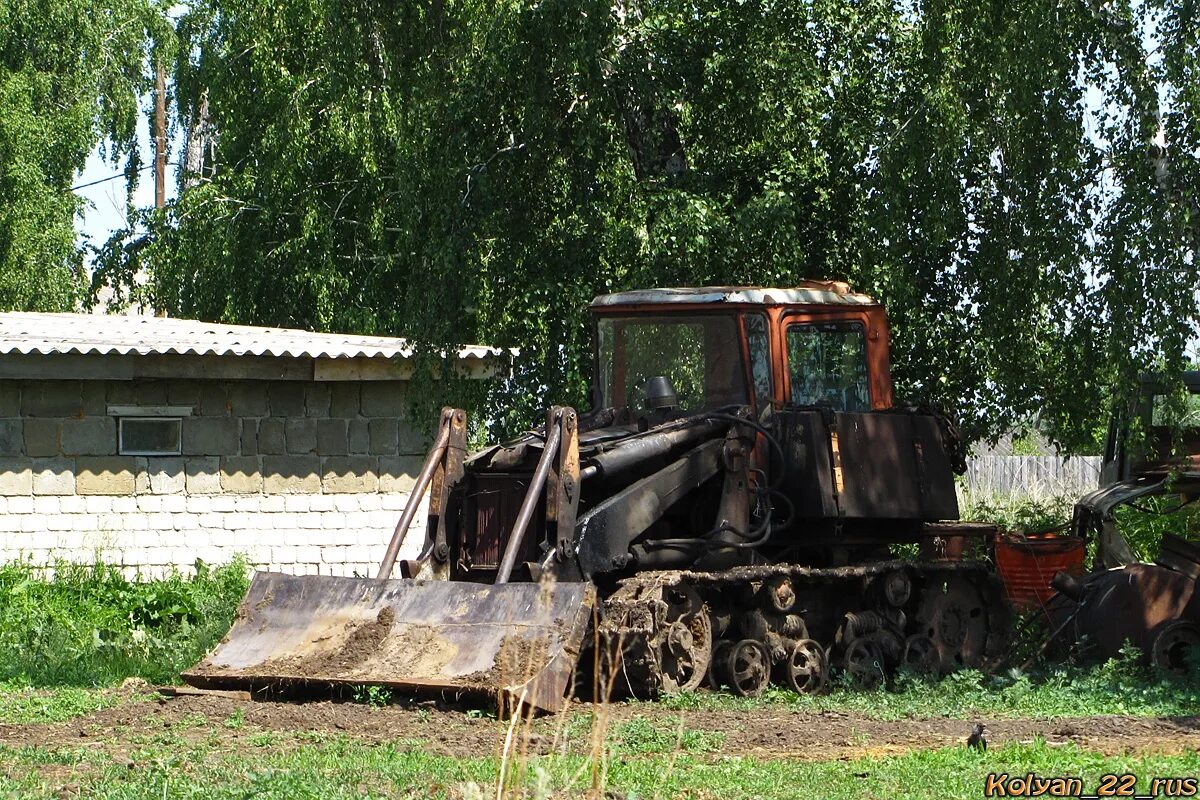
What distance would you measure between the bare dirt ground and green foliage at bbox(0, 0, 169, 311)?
19.9 metres

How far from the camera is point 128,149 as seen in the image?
1217 inches

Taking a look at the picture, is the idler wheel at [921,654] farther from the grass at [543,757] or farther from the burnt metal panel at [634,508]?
the burnt metal panel at [634,508]

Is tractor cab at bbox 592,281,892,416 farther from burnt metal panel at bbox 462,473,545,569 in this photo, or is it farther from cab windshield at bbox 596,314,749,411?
burnt metal panel at bbox 462,473,545,569

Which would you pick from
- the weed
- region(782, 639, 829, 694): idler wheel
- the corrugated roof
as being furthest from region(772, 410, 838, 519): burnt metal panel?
the corrugated roof

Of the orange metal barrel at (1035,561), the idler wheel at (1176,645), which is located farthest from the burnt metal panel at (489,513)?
the orange metal barrel at (1035,561)

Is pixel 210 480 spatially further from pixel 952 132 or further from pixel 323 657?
pixel 952 132

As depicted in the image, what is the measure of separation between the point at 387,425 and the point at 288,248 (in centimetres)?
791

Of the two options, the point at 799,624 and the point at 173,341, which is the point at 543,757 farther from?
the point at 173,341

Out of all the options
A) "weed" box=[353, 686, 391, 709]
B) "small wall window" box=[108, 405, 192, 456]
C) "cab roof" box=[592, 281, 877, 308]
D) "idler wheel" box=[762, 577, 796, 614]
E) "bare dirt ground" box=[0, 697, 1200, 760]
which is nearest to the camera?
"bare dirt ground" box=[0, 697, 1200, 760]

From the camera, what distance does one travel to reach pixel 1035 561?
1446 centimetres

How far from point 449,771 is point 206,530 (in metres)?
8.26

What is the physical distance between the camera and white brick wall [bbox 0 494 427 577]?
46.2 feet

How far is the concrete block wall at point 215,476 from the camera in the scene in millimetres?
14102

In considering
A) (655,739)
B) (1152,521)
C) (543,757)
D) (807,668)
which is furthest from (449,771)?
(1152,521)
